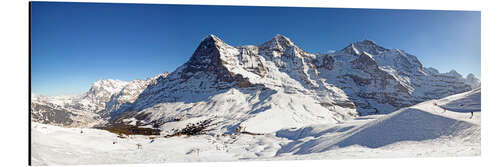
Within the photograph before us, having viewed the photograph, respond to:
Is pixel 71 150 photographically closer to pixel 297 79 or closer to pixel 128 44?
pixel 128 44

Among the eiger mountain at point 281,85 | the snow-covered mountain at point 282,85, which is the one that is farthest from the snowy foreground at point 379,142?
the snow-covered mountain at point 282,85

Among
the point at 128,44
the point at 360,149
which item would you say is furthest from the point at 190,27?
the point at 360,149

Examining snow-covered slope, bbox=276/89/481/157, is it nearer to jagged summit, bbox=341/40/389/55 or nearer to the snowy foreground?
the snowy foreground

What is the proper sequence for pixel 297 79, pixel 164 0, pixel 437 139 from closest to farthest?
pixel 437 139
pixel 164 0
pixel 297 79

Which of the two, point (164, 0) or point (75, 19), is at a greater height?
point (164, 0)

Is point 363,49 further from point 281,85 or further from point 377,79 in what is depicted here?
point 281,85

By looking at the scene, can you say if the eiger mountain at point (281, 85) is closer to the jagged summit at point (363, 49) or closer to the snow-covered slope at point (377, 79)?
the snow-covered slope at point (377, 79)
